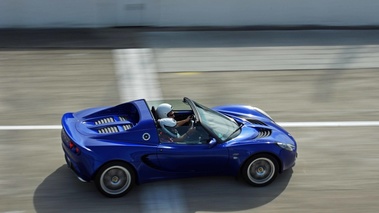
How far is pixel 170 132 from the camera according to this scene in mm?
7355

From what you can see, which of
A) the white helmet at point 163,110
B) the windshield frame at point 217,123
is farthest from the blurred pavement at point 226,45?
the white helmet at point 163,110

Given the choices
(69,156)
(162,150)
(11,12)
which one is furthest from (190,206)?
(11,12)

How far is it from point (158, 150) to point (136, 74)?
15.4 feet

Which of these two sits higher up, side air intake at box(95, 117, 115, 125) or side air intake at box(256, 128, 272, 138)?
side air intake at box(95, 117, 115, 125)

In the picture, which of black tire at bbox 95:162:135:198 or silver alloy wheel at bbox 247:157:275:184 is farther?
silver alloy wheel at bbox 247:157:275:184

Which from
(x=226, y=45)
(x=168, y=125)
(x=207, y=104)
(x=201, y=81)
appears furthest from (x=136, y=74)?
(x=168, y=125)

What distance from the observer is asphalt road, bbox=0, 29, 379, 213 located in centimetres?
721

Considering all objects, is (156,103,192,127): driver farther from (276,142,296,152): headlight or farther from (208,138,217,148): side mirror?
(276,142,296,152): headlight

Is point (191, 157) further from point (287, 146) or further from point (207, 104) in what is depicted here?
point (207, 104)

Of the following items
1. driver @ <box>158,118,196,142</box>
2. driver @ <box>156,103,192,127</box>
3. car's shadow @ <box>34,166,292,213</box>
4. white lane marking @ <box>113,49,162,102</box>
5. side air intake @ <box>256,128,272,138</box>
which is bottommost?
car's shadow @ <box>34,166,292,213</box>

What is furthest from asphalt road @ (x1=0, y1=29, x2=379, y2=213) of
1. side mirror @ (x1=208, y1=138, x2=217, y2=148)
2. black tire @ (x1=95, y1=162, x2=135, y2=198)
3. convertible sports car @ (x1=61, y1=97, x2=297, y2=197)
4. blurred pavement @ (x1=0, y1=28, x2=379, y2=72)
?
side mirror @ (x1=208, y1=138, x2=217, y2=148)

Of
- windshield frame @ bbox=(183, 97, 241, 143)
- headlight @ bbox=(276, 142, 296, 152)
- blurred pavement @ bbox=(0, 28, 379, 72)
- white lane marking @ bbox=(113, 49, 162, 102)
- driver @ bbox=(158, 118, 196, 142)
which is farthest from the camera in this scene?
blurred pavement @ bbox=(0, 28, 379, 72)

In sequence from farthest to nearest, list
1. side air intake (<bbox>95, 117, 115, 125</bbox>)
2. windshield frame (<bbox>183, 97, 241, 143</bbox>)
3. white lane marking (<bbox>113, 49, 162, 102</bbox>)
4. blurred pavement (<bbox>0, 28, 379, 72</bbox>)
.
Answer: blurred pavement (<bbox>0, 28, 379, 72</bbox>) < white lane marking (<bbox>113, 49, 162, 102</bbox>) < side air intake (<bbox>95, 117, 115, 125</bbox>) < windshield frame (<bbox>183, 97, 241, 143</bbox>)

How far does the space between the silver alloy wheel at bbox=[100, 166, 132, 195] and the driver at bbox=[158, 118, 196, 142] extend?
64 centimetres
